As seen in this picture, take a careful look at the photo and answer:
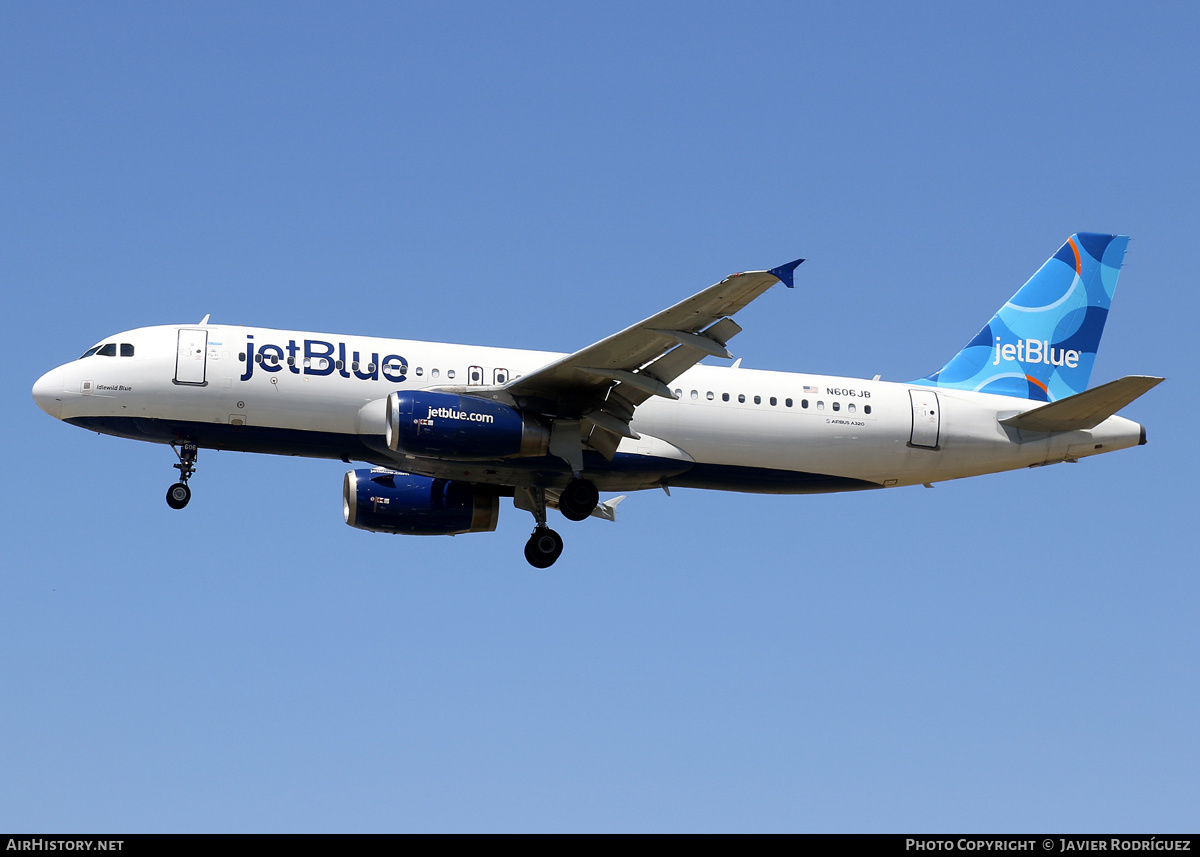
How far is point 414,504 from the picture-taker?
3456cm

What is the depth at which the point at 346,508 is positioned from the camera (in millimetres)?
35000

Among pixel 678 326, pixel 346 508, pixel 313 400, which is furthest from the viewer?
pixel 346 508

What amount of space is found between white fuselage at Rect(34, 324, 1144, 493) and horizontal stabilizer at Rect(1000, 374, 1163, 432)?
27 cm

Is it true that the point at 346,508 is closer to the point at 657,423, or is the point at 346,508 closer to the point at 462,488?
the point at 462,488

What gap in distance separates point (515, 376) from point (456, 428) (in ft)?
9.02

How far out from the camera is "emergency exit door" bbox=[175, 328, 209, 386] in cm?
3053

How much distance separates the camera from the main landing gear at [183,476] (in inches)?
1227

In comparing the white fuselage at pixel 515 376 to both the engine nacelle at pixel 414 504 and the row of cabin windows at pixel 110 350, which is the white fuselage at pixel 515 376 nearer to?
the row of cabin windows at pixel 110 350

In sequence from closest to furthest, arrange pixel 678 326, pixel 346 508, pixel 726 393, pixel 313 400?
1. pixel 678 326
2. pixel 313 400
3. pixel 726 393
4. pixel 346 508

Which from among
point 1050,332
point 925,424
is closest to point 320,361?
point 925,424

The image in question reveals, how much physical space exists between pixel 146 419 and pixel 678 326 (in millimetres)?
11590

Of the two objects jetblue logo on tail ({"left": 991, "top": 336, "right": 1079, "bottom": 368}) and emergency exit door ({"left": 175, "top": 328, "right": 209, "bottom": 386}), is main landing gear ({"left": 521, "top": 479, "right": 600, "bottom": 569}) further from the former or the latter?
jetblue logo on tail ({"left": 991, "top": 336, "right": 1079, "bottom": 368})

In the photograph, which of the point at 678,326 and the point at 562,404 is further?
the point at 562,404

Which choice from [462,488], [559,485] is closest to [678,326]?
[559,485]
